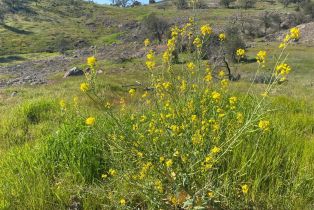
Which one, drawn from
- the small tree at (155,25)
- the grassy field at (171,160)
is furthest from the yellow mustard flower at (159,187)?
the small tree at (155,25)

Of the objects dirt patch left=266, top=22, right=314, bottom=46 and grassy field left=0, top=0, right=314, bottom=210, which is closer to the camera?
grassy field left=0, top=0, right=314, bottom=210

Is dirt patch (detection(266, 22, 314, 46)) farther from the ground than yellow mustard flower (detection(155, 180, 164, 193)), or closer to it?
closer to it

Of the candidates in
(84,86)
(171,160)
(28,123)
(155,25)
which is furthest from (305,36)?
(84,86)

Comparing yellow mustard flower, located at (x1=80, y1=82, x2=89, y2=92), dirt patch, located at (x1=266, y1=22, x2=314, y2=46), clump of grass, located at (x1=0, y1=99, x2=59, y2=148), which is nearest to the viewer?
yellow mustard flower, located at (x1=80, y1=82, x2=89, y2=92)

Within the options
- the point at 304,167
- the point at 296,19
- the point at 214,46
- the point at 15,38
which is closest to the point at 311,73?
the point at 214,46

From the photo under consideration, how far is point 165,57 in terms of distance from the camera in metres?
3.80

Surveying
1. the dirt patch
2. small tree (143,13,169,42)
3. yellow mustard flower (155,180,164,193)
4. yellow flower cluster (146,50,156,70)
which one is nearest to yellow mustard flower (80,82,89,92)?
yellow flower cluster (146,50,156,70)

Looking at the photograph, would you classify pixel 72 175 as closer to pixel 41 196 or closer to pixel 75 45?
pixel 41 196

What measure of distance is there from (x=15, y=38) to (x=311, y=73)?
55.8m

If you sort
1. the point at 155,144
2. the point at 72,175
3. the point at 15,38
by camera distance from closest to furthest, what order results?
the point at 155,144 < the point at 72,175 < the point at 15,38

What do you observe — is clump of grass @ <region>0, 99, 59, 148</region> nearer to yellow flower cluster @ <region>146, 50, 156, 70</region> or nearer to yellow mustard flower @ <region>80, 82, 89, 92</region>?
yellow flower cluster @ <region>146, 50, 156, 70</region>

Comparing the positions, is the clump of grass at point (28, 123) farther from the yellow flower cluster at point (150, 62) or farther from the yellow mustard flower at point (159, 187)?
the yellow mustard flower at point (159, 187)

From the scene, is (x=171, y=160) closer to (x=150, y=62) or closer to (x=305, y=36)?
(x=150, y=62)

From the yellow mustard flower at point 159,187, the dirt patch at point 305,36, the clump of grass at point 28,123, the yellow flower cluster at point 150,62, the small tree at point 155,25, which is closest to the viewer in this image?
the yellow mustard flower at point 159,187
